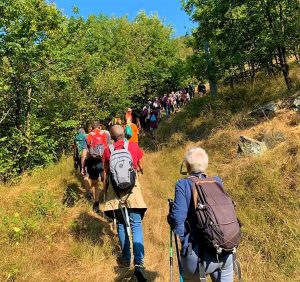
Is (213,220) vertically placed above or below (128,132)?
below

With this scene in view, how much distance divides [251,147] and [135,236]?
560 centimetres

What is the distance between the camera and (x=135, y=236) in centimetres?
523

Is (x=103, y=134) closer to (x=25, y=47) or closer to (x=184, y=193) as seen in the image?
(x=184, y=193)

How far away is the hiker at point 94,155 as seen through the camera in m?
7.81

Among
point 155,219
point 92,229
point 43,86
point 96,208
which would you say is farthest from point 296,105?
point 43,86

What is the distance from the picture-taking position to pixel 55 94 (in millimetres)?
16141

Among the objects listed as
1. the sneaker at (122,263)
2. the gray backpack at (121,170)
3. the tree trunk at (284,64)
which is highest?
the tree trunk at (284,64)

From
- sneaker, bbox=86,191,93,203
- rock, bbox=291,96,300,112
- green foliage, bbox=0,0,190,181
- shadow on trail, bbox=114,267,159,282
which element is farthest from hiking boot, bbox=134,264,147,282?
rock, bbox=291,96,300,112

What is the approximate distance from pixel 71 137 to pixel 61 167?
13.9 feet

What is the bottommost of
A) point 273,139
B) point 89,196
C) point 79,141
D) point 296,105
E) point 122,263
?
point 122,263

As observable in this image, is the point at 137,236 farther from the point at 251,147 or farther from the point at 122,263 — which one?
the point at 251,147

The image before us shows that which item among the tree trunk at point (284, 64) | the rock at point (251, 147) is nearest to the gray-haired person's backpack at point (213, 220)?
the rock at point (251, 147)

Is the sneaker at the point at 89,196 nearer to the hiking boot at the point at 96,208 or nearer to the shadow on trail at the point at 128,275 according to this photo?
the hiking boot at the point at 96,208

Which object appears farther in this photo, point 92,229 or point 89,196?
point 89,196
